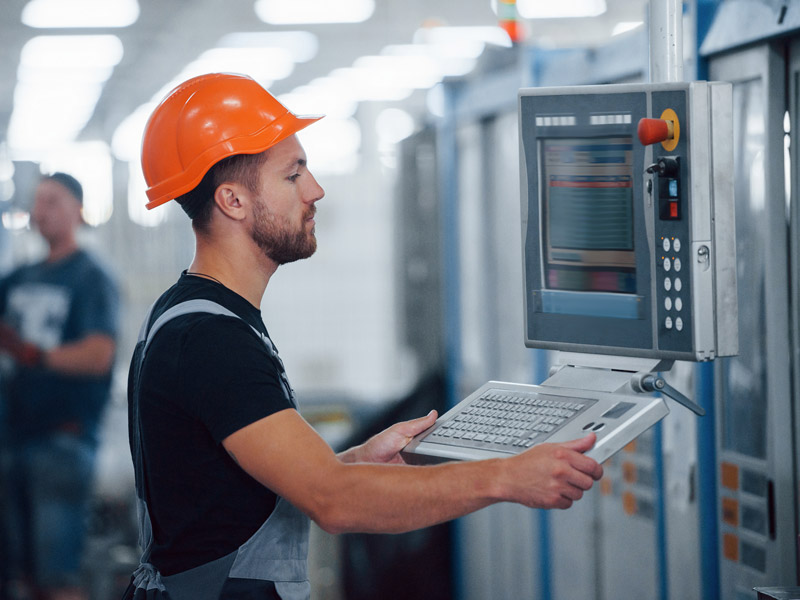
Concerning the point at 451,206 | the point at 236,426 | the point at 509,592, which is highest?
the point at 451,206

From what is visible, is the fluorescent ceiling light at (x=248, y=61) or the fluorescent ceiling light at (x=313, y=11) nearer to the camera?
the fluorescent ceiling light at (x=313, y=11)

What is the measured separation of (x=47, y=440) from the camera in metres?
A: 4.49

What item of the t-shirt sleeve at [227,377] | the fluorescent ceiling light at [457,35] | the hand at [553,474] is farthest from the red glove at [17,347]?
the fluorescent ceiling light at [457,35]

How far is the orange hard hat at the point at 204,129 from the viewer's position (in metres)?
1.83

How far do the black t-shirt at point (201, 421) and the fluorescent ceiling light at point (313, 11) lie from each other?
5.11 metres

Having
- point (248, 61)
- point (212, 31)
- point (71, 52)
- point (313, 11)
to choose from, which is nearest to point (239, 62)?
point (248, 61)

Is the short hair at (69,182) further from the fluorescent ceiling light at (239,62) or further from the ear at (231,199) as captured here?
the ear at (231,199)

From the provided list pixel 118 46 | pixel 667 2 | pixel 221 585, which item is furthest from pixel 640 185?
pixel 118 46

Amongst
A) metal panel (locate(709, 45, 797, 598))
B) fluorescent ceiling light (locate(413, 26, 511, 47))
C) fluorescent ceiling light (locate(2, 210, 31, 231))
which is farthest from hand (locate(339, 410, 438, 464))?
fluorescent ceiling light (locate(413, 26, 511, 47))

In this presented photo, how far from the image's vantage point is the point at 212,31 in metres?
6.83

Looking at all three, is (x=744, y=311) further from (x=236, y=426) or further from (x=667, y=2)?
(x=236, y=426)

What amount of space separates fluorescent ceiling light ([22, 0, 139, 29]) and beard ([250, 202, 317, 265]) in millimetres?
4707

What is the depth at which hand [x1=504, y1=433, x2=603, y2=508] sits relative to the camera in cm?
152

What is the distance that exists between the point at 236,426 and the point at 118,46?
5.84 meters
